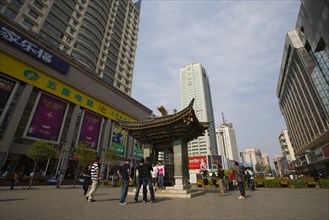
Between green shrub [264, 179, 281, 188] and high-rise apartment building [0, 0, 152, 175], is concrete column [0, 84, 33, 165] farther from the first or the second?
green shrub [264, 179, 281, 188]

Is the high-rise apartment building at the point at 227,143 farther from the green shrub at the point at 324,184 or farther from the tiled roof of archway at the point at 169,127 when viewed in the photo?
the tiled roof of archway at the point at 169,127

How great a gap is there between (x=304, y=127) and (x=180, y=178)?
162 feet

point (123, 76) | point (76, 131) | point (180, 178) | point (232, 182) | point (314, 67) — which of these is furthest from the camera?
point (123, 76)

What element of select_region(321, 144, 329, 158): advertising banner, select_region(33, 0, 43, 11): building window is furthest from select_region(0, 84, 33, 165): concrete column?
select_region(321, 144, 329, 158): advertising banner

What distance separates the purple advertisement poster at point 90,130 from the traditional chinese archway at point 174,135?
1964 cm

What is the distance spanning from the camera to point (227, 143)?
5389 inches

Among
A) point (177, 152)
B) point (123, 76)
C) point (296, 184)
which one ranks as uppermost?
point (123, 76)

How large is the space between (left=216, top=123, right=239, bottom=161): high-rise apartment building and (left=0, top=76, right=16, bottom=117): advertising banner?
127m

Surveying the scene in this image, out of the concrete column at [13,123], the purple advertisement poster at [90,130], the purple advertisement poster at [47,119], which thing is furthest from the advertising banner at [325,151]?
the concrete column at [13,123]

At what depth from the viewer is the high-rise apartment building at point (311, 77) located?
2898cm

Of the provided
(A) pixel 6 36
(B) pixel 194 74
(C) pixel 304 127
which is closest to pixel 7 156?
(A) pixel 6 36

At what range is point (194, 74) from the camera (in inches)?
4313

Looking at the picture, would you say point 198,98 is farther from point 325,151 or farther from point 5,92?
point 5,92

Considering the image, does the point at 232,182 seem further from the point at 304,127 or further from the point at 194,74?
the point at 194,74
